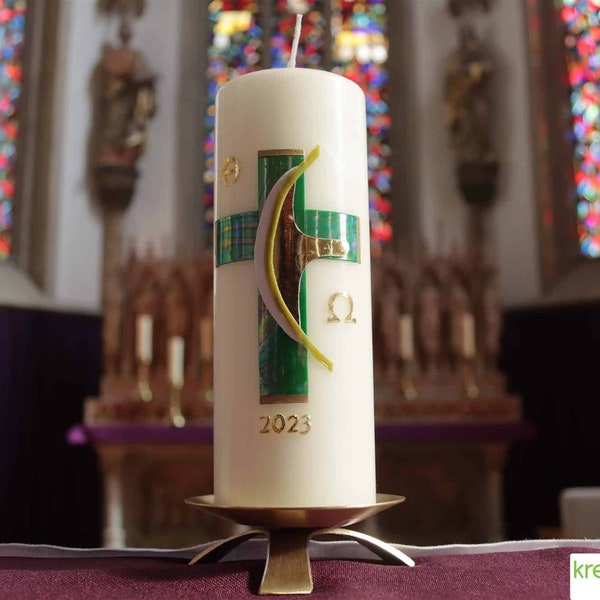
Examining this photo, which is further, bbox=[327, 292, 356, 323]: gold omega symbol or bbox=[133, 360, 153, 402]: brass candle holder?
bbox=[133, 360, 153, 402]: brass candle holder

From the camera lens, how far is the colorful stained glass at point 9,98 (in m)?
5.42

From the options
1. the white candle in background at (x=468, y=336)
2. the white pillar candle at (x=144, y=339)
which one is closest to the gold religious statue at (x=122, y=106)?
the white pillar candle at (x=144, y=339)

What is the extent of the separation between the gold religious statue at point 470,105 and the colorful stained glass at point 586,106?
605 millimetres

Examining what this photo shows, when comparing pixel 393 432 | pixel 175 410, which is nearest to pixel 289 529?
pixel 393 432

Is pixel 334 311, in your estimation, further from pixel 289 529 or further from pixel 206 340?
pixel 206 340

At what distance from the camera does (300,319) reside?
627 millimetres

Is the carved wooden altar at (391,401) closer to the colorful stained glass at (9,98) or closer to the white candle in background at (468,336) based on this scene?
the white candle in background at (468,336)

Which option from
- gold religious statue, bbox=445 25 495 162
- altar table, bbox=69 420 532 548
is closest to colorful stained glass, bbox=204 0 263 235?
gold religious statue, bbox=445 25 495 162

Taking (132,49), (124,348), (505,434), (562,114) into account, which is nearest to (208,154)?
(132,49)

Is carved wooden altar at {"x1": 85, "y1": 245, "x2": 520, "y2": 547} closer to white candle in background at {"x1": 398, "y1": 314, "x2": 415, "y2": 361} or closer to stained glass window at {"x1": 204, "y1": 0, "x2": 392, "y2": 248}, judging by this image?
white candle in background at {"x1": 398, "y1": 314, "x2": 415, "y2": 361}

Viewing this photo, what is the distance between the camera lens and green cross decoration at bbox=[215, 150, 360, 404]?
624 millimetres

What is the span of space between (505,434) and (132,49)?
3.94 meters

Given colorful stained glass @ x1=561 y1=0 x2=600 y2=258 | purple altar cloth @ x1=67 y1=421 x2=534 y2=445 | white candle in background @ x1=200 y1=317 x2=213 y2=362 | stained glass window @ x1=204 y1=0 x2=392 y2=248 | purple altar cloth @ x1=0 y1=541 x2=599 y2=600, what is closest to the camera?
purple altar cloth @ x1=0 y1=541 x2=599 y2=600

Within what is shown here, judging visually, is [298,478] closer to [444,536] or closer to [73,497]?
[444,536]
